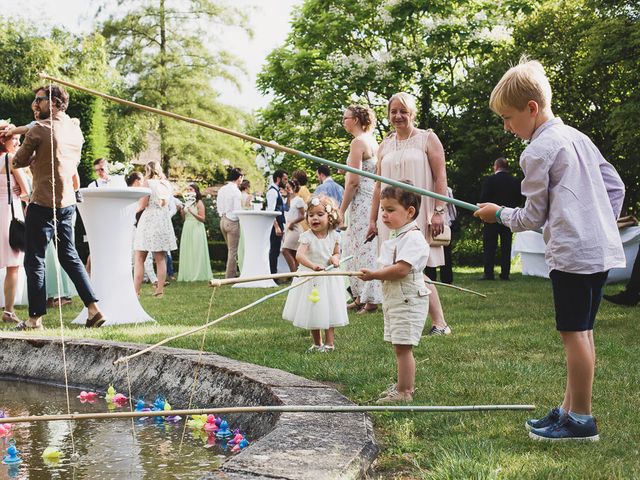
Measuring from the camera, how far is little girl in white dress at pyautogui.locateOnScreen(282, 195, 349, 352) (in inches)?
199

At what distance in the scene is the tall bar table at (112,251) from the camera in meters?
6.71

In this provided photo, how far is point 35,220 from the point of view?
633cm

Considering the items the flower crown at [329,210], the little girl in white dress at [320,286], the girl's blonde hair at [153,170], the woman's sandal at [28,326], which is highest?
the girl's blonde hair at [153,170]

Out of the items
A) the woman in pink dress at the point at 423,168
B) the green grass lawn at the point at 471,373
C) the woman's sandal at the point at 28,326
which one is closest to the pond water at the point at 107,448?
the green grass lawn at the point at 471,373

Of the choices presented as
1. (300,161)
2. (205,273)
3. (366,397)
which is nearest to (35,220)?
(366,397)

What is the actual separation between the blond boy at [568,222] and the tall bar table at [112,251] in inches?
176

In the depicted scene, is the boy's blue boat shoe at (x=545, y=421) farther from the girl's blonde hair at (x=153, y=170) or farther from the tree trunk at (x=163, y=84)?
the tree trunk at (x=163, y=84)

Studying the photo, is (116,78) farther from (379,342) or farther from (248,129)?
(379,342)

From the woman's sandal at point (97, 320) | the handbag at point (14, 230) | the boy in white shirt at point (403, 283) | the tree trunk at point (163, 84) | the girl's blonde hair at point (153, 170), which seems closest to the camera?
the boy in white shirt at point (403, 283)

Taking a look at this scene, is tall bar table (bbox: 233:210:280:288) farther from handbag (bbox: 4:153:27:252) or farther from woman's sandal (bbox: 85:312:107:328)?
woman's sandal (bbox: 85:312:107:328)

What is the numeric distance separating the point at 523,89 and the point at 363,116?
3.99 metres

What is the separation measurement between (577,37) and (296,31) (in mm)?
9747

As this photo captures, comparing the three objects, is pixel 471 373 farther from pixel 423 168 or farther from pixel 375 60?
pixel 375 60

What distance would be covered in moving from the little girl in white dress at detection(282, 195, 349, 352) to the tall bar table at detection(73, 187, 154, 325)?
2092mm
